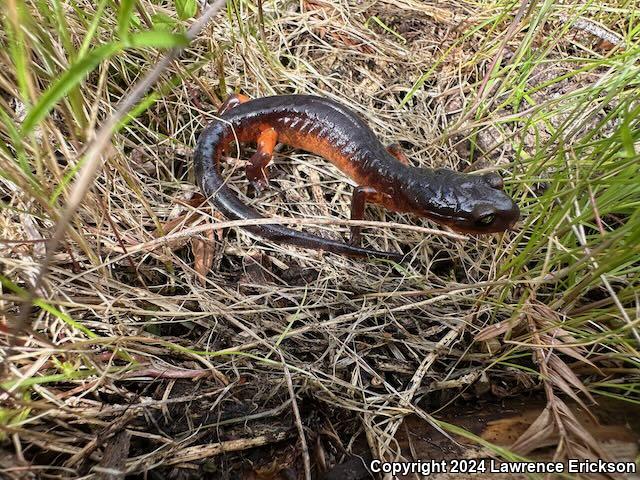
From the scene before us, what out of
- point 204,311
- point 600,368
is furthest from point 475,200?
point 204,311

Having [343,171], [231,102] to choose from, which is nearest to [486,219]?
[343,171]

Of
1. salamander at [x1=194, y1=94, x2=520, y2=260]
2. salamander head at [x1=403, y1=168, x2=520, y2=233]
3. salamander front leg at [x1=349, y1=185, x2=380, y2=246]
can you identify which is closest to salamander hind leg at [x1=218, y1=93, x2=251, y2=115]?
salamander at [x1=194, y1=94, x2=520, y2=260]

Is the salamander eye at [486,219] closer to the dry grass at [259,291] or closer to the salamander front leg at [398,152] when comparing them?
the dry grass at [259,291]

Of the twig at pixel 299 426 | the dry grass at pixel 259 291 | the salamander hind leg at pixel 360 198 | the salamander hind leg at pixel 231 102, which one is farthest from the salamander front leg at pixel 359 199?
the twig at pixel 299 426

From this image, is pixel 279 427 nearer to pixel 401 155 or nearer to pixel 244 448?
pixel 244 448

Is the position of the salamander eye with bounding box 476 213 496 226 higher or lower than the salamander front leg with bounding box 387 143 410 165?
lower

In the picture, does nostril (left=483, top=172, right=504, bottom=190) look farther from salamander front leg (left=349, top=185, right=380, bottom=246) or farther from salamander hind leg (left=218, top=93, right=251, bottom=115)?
salamander hind leg (left=218, top=93, right=251, bottom=115)
